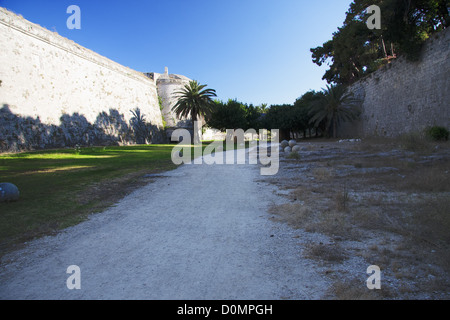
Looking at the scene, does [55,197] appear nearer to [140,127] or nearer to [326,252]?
[326,252]

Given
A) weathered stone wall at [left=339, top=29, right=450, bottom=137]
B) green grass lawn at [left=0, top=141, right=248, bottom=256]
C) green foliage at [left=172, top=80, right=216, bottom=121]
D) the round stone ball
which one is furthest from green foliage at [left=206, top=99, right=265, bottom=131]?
the round stone ball

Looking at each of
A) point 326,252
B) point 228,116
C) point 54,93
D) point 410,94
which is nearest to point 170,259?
point 326,252

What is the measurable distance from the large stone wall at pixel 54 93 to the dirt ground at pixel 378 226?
20.3 metres

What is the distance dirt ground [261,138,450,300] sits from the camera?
109 inches

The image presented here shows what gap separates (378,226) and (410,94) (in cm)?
2000

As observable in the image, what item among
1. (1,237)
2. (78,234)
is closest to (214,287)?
(78,234)

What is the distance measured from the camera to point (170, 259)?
11.1 feet

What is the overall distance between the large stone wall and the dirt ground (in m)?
20.3

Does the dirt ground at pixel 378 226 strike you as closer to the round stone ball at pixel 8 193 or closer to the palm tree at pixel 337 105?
the round stone ball at pixel 8 193

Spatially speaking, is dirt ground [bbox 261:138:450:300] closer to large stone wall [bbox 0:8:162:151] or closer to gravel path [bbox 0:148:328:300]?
gravel path [bbox 0:148:328:300]
